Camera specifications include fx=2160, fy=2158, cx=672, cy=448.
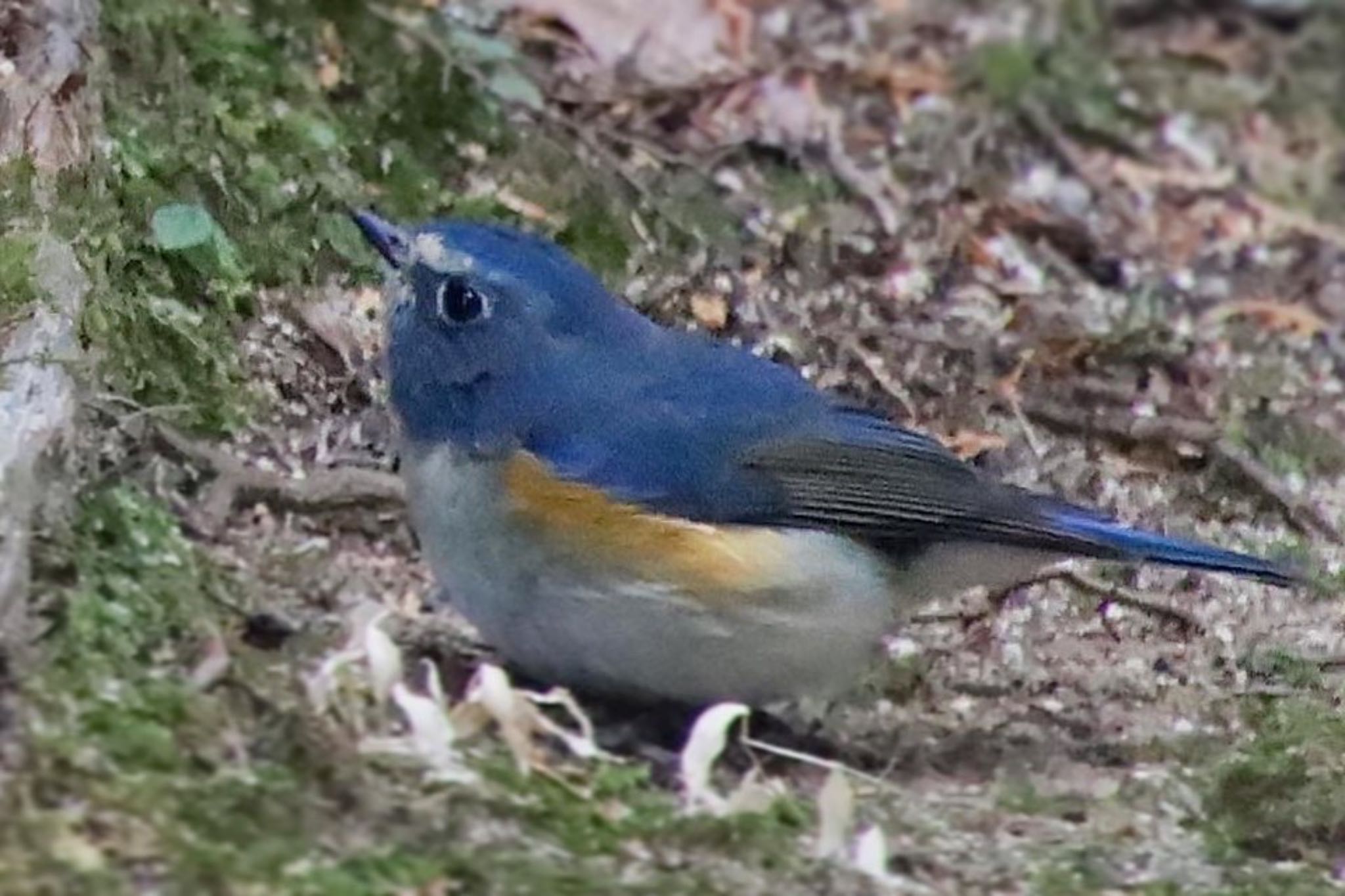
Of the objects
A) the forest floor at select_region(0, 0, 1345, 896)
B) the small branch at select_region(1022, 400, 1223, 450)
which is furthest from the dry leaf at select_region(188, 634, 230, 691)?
the small branch at select_region(1022, 400, 1223, 450)

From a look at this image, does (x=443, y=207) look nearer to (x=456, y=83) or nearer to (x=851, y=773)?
(x=456, y=83)

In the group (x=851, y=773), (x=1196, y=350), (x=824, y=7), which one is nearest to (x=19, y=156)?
(x=851, y=773)

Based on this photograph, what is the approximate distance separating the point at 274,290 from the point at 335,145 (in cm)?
76

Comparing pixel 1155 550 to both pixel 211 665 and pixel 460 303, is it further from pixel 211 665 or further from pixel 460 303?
pixel 211 665

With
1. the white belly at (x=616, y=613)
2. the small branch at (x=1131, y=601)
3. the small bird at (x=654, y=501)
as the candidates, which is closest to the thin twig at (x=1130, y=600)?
the small branch at (x=1131, y=601)

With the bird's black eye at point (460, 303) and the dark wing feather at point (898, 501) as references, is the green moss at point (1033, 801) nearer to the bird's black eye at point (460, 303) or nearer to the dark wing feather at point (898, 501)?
the dark wing feather at point (898, 501)

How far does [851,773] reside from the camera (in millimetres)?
3568

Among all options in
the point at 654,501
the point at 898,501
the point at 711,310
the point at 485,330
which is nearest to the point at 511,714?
the point at 654,501

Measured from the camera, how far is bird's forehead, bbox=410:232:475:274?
3693 mm

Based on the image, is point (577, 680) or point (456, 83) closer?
point (577, 680)

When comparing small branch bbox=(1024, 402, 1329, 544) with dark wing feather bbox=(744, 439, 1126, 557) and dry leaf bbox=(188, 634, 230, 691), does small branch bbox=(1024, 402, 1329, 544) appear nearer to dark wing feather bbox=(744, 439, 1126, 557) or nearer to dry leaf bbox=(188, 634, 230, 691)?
dark wing feather bbox=(744, 439, 1126, 557)

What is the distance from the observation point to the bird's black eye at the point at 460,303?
3688 mm

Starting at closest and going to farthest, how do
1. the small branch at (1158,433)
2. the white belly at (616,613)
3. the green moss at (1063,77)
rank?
1. the white belly at (616,613)
2. the small branch at (1158,433)
3. the green moss at (1063,77)

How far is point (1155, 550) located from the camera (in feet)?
12.3
